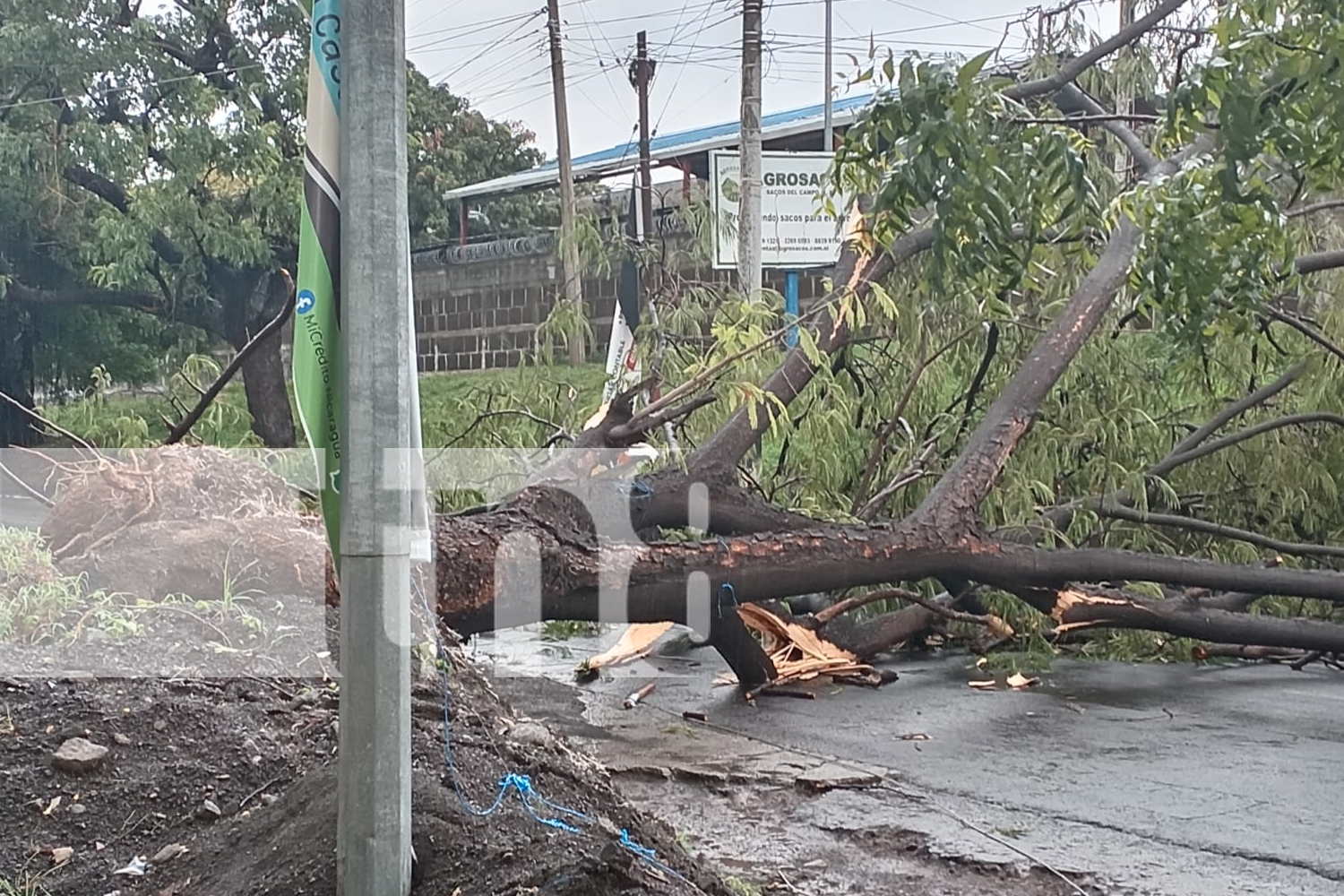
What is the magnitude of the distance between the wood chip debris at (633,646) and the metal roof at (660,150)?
5.61m

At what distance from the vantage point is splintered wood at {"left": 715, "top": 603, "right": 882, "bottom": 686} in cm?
721

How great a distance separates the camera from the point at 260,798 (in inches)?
133

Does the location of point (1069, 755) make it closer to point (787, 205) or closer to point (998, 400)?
point (998, 400)

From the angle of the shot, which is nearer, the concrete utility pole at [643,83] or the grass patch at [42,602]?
the grass patch at [42,602]

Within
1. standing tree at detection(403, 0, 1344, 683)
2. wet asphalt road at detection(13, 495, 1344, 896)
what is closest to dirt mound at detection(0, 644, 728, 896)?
standing tree at detection(403, 0, 1344, 683)

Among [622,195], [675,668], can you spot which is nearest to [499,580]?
[675,668]

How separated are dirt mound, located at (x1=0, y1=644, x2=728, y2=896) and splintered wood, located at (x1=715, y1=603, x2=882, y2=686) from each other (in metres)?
3.36

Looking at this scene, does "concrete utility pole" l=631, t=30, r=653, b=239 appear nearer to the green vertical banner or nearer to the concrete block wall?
the concrete block wall

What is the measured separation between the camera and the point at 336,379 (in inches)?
94.3

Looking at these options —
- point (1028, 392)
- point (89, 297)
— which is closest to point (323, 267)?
point (1028, 392)

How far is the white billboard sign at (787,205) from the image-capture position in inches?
432

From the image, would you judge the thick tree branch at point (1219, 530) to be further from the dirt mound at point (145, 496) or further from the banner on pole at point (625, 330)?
the dirt mound at point (145, 496)

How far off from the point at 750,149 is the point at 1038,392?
458cm

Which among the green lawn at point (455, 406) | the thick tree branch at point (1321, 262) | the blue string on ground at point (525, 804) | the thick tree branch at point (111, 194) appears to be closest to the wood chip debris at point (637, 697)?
the green lawn at point (455, 406)
